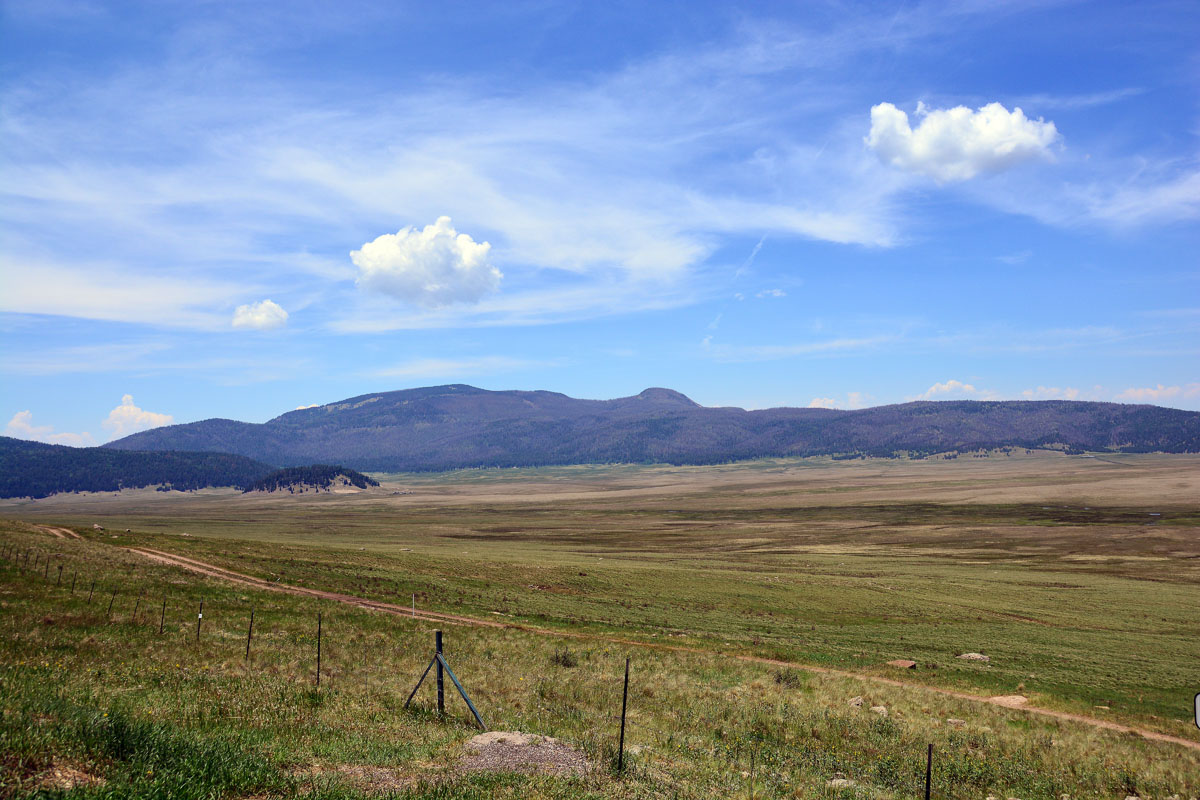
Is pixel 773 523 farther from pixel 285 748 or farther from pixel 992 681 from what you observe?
pixel 285 748

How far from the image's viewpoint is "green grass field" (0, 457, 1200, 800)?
454 inches

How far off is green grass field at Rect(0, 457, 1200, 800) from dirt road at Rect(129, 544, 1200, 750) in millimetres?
865

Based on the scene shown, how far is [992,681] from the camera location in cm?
3025

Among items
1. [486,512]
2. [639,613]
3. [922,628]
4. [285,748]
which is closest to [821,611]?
[922,628]

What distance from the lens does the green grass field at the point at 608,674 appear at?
1152cm

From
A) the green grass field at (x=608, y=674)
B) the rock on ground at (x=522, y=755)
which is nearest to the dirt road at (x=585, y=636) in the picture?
the green grass field at (x=608, y=674)

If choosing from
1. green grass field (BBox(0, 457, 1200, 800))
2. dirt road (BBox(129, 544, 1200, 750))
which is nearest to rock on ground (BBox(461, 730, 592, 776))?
green grass field (BBox(0, 457, 1200, 800))

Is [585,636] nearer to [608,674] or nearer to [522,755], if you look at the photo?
[608,674]

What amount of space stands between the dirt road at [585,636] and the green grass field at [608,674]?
34.0 inches

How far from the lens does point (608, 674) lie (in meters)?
26.6

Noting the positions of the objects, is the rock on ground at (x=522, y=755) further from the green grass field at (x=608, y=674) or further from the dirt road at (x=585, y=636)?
the dirt road at (x=585, y=636)

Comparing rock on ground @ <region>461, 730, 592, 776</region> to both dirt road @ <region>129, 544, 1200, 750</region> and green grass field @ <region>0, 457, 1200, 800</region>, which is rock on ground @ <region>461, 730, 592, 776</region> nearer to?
green grass field @ <region>0, 457, 1200, 800</region>

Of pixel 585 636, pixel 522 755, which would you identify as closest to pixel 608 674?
pixel 585 636

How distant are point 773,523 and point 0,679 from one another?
135 meters
